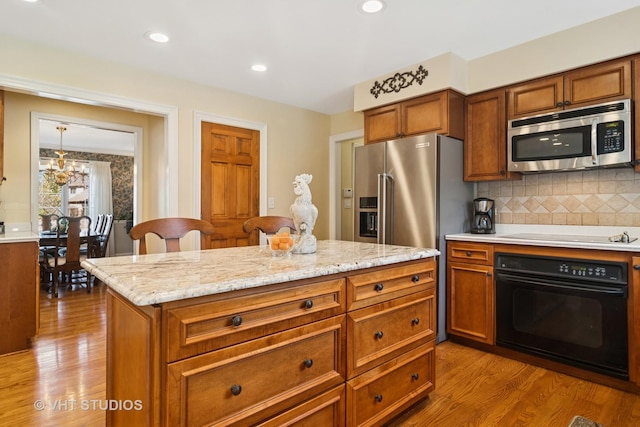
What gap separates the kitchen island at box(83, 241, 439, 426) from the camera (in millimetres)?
1094

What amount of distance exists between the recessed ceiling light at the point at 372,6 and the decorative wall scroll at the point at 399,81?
100 centimetres

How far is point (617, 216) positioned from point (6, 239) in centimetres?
458

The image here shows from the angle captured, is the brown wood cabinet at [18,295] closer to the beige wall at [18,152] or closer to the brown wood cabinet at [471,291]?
the beige wall at [18,152]

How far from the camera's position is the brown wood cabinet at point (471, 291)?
2.85 meters

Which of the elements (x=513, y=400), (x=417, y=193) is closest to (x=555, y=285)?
(x=513, y=400)

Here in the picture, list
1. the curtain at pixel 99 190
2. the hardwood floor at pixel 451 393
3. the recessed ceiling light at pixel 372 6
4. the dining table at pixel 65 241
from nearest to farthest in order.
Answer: the hardwood floor at pixel 451 393 < the recessed ceiling light at pixel 372 6 < the dining table at pixel 65 241 < the curtain at pixel 99 190

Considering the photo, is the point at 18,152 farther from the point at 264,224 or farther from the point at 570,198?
the point at 570,198

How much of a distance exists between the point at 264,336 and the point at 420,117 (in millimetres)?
2657

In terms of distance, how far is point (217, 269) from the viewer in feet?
4.63

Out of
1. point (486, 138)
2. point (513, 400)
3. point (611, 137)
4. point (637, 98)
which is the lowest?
point (513, 400)

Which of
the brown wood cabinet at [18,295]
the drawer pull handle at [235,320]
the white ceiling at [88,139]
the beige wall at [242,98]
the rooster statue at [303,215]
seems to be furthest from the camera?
the white ceiling at [88,139]

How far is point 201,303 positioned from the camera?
1.12 metres

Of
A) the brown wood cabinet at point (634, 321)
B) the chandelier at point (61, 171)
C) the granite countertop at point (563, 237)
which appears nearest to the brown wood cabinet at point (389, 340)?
the granite countertop at point (563, 237)

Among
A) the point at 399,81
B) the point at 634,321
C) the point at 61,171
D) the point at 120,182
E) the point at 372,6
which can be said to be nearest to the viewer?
the point at 634,321
